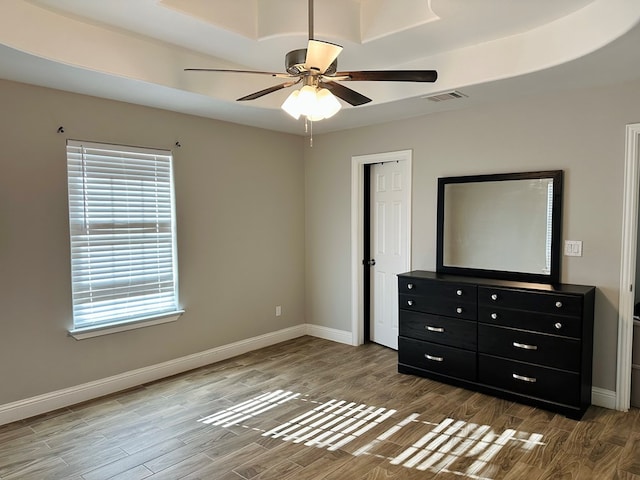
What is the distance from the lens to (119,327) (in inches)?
152

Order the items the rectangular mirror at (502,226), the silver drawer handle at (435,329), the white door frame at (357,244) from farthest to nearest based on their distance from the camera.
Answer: the white door frame at (357,244) → the silver drawer handle at (435,329) → the rectangular mirror at (502,226)

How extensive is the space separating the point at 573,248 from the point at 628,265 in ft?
1.27

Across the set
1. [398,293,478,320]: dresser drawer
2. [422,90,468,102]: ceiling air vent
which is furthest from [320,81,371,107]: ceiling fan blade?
[398,293,478,320]: dresser drawer

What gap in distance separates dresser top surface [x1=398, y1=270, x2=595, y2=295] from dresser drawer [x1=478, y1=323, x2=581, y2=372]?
349mm

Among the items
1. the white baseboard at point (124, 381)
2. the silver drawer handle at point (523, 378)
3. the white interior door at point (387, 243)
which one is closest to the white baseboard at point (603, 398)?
the silver drawer handle at point (523, 378)

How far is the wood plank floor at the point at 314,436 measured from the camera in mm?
2674

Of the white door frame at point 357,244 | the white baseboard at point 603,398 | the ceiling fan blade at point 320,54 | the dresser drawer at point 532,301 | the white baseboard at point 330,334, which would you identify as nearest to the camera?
the ceiling fan blade at point 320,54

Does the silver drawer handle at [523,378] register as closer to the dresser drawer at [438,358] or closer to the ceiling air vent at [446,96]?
the dresser drawer at [438,358]

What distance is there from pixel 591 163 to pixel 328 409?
9.36 ft

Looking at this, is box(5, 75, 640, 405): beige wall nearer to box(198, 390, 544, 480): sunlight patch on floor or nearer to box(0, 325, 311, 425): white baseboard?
box(0, 325, 311, 425): white baseboard

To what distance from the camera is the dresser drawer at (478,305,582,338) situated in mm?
3234

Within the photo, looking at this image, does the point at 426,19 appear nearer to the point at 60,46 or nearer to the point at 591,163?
the point at 591,163

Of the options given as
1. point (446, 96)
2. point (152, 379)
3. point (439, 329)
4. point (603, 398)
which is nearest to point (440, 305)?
point (439, 329)

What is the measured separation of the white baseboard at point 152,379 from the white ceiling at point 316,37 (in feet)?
7.94
